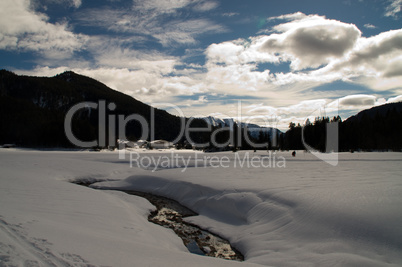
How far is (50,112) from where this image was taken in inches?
3140

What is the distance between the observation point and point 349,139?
201 feet

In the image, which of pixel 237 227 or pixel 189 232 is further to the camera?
pixel 189 232

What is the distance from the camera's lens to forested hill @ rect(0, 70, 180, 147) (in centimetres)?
7025

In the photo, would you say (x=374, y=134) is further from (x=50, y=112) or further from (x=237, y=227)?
(x=50, y=112)

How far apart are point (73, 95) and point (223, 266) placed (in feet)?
582

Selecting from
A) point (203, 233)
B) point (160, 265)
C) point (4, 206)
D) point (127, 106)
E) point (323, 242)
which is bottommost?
point (203, 233)

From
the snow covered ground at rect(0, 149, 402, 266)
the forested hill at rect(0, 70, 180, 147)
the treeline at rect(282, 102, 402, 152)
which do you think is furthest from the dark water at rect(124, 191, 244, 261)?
the forested hill at rect(0, 70, 180, 147)

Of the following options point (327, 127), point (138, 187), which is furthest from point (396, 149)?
point (138, 187)

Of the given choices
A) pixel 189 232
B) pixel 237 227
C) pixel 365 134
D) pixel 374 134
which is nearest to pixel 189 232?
pixel 189 232

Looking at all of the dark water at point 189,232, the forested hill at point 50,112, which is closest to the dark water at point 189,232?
the dark water at point 189,232

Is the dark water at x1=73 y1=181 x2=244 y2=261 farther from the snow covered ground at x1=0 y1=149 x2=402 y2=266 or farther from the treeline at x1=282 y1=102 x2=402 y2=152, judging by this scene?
the treeline at x1=282 y1=102 x2=402 y2=152

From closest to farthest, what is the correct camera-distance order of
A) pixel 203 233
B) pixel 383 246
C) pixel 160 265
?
pixel 160 265
pixel 383 246
pixel 203 233

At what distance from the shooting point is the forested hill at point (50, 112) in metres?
70.2

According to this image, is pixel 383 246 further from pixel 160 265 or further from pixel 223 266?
pixel 160 265
